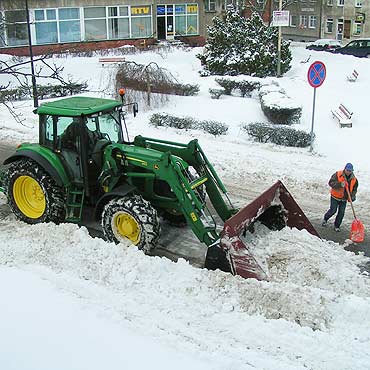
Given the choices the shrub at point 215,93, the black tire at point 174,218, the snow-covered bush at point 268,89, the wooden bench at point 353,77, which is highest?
the wooden bench at point 353,77

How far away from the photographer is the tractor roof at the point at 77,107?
29.1 ft

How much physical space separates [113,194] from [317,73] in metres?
7.76

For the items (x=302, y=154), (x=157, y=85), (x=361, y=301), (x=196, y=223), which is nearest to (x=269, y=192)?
(x=196, y=223)

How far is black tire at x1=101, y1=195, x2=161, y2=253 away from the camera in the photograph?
26.6 ft

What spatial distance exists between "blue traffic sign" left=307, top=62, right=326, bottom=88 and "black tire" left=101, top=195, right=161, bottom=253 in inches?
289

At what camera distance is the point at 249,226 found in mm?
8602

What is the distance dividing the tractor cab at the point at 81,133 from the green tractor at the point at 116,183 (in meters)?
0.02

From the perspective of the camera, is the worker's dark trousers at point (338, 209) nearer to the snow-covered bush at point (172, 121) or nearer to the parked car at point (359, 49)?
the snow-covered bush at point (172, 121)

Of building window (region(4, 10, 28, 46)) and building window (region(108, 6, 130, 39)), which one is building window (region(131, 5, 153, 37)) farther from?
building window (region(4, 10, 28, 46))

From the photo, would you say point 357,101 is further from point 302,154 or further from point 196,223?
point 196,223

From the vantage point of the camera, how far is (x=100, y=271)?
769 centimetres

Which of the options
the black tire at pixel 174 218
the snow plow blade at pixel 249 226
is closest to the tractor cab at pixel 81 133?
the black tire at pixel 174 218

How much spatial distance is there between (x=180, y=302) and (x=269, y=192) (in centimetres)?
269

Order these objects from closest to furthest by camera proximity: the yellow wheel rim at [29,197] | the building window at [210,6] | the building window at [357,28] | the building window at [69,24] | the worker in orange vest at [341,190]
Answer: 1. the yellow wheel rim at [29,197]
2. the worker in orange vest at [341,190]
3. the building window at [69,24]
4. the building window at [210,6]
5. the building window at [357,28]
